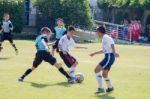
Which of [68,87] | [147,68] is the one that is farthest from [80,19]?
[68,87]

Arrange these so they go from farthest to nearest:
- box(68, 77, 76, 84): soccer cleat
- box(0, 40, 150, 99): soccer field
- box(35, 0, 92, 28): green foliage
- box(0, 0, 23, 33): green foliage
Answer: box(35, 0, 92, 28): green foliage → box(0, 0, 23, 33): green foliage → box(68, 77, 76, 84): soccer cleat → box(0, 40, 150, 99): soccer field

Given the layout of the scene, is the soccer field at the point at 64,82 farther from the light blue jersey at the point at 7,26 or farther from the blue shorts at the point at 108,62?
the light blue jersey at the point at 7,26

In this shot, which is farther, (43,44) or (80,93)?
(43,44)

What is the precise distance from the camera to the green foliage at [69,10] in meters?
37.5

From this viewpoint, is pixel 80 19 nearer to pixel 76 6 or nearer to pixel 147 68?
pixel 76 6

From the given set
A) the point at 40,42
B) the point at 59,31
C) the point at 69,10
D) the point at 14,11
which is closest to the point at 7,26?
the point at 59,31

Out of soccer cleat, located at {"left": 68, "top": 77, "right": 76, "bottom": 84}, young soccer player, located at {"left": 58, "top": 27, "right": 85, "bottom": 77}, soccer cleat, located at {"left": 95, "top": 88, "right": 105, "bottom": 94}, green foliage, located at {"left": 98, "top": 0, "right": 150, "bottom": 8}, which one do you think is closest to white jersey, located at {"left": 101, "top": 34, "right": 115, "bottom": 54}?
soccer cleat, located at {"left": 95, "top": 88, "right": 105, "bottom": 94}

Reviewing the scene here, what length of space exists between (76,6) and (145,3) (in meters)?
6.65

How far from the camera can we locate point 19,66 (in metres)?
19.0

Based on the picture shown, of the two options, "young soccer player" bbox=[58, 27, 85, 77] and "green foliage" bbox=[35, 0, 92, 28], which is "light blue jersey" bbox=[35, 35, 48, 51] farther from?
"green foliage" bbox=[35, 0, 92, 28]

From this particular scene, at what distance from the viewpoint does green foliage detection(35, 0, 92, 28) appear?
37500 millimetres

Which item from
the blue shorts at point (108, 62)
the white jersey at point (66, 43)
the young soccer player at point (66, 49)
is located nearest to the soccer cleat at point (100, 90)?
the blue shorts at point (108, 62)

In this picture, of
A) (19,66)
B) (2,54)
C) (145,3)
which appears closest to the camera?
(19,66)

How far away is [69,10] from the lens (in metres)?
37.7
